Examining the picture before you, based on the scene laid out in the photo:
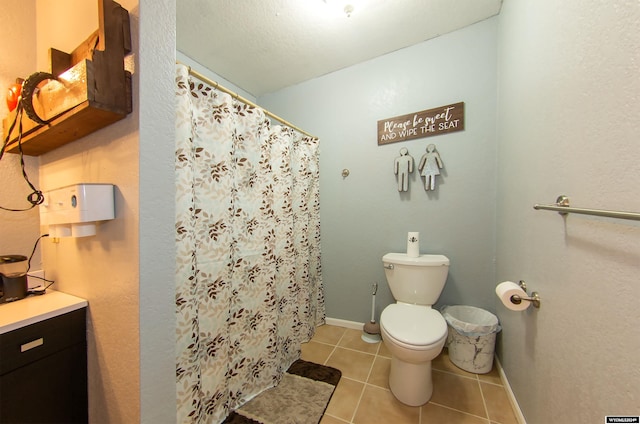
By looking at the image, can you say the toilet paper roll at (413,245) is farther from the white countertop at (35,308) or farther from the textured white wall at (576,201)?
the white countertop at (35,308)

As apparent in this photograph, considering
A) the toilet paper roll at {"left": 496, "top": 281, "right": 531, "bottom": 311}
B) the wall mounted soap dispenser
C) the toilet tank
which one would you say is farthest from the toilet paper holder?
the wall mounted soap dispenser

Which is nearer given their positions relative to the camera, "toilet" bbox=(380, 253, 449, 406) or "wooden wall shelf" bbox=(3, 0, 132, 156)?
"wooden wall shelf" bbox=(3, 0, 132, 156)

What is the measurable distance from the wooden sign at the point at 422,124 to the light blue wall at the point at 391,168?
0.16 feet

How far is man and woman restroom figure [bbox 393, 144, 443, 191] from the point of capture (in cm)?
167

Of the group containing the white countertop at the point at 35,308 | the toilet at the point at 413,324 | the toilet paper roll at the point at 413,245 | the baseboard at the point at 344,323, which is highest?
the toilet paper roll at the point at 413,245

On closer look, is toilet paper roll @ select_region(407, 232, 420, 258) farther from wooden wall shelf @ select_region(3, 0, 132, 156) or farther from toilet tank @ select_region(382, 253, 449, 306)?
wooden wall shelf @ select_region(3, 0, 132, 156)

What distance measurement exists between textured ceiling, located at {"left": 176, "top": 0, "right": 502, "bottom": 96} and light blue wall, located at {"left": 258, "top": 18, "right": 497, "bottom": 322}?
0.43 ft

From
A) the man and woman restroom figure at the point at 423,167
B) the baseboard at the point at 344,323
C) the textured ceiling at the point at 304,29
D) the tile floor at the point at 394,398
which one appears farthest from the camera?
the baseboard at the point at 344,323

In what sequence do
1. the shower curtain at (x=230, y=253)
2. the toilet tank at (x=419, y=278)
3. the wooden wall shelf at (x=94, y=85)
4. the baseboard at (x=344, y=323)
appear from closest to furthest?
the wooden wall shelf at (x=94, y=85) < the shower curtain at (x=230, y=253) < the toilet tank at (x=419, y=278) < the baseboard at (x=344, y=323)

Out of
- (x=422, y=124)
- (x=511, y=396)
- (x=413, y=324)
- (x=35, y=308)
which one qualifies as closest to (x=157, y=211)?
(x=35, y=308)

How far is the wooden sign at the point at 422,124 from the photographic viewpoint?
64.0 inches

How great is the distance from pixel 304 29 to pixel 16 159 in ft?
6.06

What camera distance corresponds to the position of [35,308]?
0.83 meters

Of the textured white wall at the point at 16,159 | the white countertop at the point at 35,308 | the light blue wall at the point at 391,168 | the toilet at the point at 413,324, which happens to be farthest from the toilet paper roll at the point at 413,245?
the textured white wall at the point at 16,159
